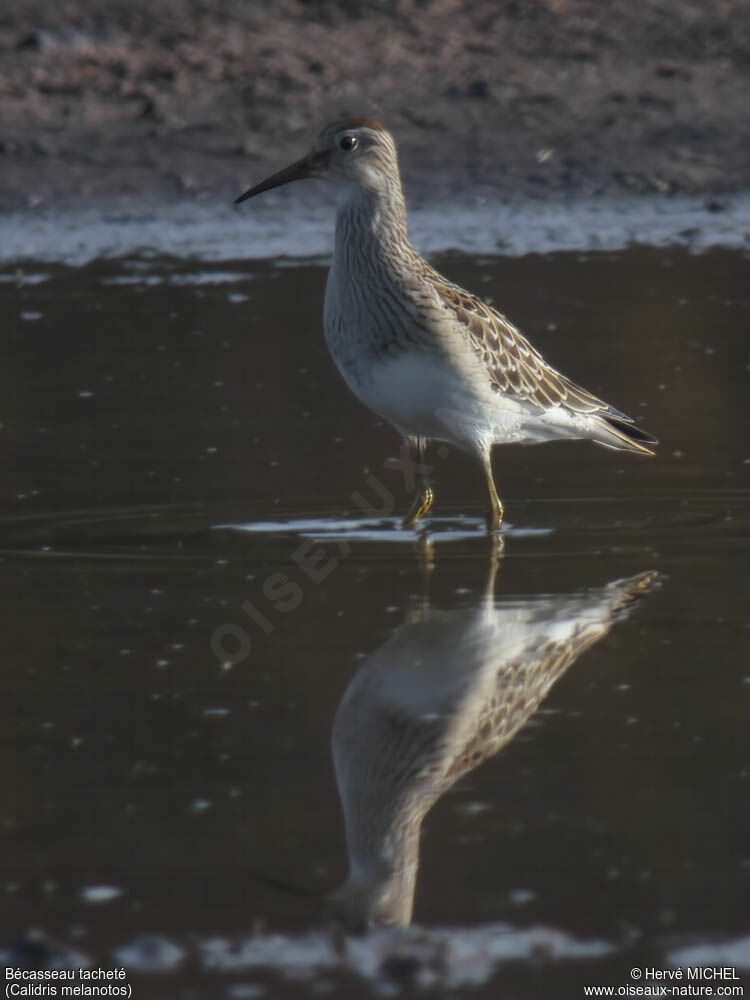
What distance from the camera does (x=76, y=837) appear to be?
4.45 m

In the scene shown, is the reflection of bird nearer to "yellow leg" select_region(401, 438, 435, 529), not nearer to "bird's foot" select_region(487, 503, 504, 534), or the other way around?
"bird's foot" select_region(487, 503, 504, 534)

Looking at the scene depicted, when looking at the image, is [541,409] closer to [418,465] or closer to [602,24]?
[418,465]

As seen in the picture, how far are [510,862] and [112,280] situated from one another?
31.6ft

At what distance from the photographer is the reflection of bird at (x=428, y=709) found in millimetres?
4254

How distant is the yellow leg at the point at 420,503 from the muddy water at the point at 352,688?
8 cm

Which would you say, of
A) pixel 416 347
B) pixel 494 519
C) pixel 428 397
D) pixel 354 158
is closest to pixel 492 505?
pixel 494 519

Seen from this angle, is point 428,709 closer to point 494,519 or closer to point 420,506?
point 494,519

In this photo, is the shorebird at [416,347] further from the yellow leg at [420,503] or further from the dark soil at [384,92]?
the dark soil at [384,92]

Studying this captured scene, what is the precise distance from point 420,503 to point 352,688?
2.46 metres

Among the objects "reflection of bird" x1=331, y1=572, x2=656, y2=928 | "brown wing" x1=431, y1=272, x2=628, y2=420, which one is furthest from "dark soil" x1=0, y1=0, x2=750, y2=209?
Result: "reflection of bird" x1=331, y1=572, x2=656, y2=928

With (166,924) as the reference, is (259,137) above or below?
below

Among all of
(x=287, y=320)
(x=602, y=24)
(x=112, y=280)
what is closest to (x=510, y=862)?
(x=287, y=320)

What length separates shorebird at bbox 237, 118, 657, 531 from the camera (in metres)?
7.36

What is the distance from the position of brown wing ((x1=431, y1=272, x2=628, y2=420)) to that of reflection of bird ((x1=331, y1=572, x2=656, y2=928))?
1.30m
